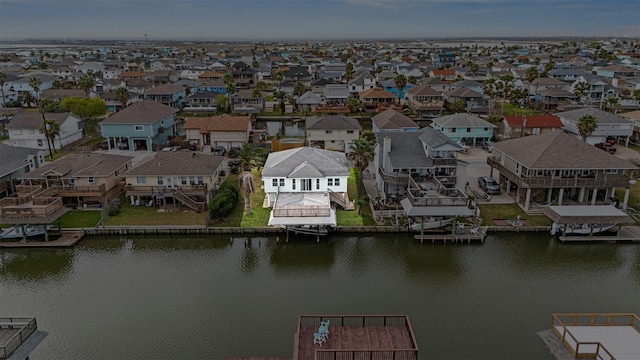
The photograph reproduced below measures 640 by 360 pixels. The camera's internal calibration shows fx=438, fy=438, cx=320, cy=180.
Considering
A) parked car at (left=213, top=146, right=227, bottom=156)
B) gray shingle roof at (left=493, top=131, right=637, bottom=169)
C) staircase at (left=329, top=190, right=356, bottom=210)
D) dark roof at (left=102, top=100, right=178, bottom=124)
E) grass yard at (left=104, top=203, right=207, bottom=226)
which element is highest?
dark roof at (left=102, top=100, right=178, bottom=124)

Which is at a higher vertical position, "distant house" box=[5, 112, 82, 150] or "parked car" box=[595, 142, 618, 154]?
"distant house" box=[5, 112, 82, 150]

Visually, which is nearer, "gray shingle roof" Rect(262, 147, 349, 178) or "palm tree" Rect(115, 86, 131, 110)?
"gray shingle roof" Rect(262, 147, 349, 178)

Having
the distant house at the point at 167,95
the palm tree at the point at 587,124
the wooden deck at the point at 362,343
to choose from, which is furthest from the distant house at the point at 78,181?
the palm tree at the point at 587,124

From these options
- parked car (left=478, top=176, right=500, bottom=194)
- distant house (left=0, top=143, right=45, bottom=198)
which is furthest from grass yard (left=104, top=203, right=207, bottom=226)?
parked car (left=478, top=176, right=500, bottom=194)

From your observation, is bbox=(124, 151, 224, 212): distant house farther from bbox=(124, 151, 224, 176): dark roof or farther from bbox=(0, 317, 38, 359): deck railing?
bbox=(0, 317, 38, 359): deck railing

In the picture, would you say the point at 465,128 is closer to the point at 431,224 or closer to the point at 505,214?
the point at 505,214

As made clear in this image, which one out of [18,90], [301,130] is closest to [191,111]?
[301,130]
